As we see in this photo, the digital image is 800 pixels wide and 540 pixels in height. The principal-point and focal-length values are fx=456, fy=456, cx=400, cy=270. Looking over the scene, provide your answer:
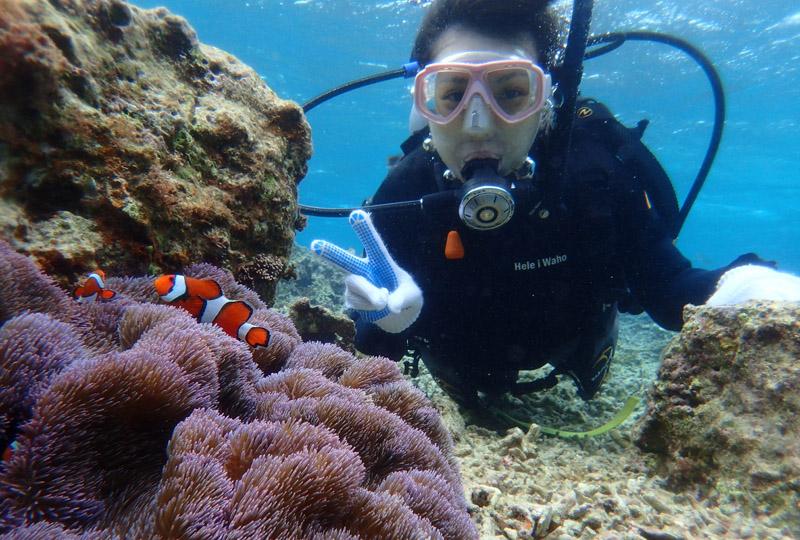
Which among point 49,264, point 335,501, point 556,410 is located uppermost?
point 556,410

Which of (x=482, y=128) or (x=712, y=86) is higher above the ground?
(x=712, y=86)

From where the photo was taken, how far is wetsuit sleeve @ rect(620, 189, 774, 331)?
11.2 ft

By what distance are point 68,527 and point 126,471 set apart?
0.17 m

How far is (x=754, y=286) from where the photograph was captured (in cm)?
264

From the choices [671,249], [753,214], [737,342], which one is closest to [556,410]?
[671,249]

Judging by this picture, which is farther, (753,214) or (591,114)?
(753,214)

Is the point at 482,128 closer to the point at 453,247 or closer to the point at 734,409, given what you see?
the point at 453,247

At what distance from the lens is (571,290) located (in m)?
3.67

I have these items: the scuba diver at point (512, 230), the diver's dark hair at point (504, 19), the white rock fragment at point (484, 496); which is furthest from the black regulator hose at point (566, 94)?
the white rock fragment at point (484, 496)

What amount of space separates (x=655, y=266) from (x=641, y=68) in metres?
15.3

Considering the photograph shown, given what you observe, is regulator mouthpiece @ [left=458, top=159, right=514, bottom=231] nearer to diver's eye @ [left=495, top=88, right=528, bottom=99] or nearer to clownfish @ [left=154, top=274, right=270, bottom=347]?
diver's eye @ [left=495, top=88, right=528, bottom=99]

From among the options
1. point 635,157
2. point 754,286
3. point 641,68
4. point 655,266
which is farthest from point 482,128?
point 641,68

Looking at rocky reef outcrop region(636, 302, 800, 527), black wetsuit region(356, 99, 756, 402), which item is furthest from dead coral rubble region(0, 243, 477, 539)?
black wetsuit region(356, 99, 756, 402)

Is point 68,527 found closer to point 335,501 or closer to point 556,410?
point 335,501
